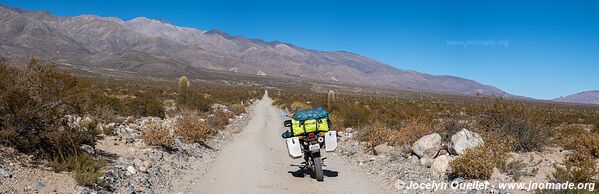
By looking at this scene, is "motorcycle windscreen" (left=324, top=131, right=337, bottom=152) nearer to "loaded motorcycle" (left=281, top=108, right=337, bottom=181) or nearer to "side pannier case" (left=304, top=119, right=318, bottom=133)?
"loaded motorcycle" (left=281, top=108, right=337, bottom=181)

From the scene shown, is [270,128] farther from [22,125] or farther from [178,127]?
[22,125]

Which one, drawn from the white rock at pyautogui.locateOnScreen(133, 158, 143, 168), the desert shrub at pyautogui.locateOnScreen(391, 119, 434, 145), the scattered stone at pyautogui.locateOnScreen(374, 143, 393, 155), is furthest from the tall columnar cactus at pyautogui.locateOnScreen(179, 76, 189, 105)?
the white rock at pyautogui.locateOnScreen(133, 158, 143, 168)

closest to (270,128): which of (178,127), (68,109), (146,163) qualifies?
(178,127)

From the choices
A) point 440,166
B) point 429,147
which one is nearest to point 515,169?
point 440,166

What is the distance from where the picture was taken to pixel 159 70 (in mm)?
195125

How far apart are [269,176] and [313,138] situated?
139 centimetres

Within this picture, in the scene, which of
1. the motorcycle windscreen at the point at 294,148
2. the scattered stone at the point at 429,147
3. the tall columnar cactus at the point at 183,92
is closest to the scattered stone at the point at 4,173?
the motorcycle windscreen at the point at 294,148

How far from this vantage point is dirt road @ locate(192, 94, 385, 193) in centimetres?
860

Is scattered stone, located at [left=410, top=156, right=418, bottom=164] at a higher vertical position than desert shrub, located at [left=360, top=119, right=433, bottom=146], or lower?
lower

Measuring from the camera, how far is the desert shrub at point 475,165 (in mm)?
8414

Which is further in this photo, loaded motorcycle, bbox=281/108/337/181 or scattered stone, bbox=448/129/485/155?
scattered stone, bbox=448/129/485/155

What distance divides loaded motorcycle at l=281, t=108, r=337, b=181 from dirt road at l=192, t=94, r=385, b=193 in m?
0.53

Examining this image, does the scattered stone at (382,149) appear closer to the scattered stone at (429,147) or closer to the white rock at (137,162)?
the scattered stone at (429,147)

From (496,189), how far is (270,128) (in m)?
14.9
